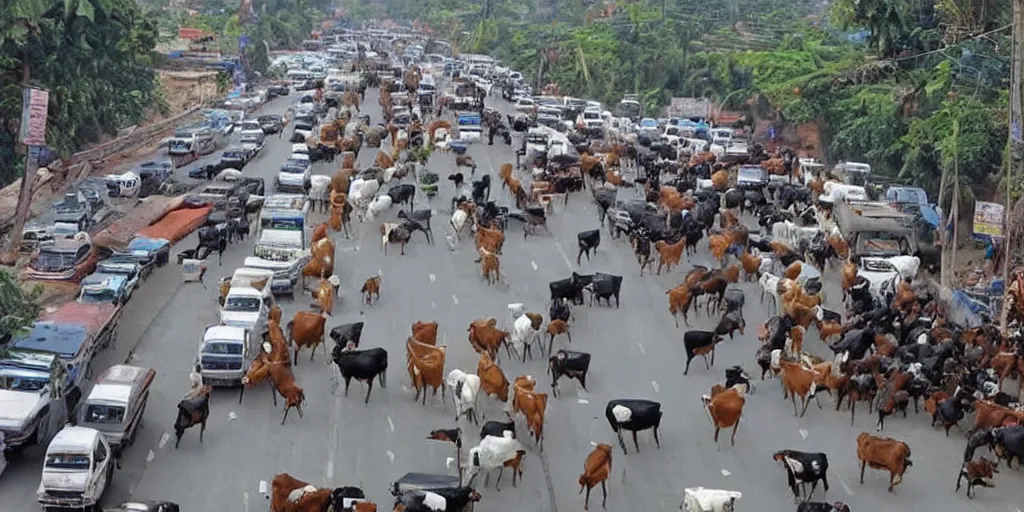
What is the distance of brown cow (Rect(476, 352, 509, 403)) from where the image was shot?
2530 centimetres

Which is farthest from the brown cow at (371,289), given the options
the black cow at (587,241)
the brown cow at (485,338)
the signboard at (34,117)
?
the signboard at (34,117)

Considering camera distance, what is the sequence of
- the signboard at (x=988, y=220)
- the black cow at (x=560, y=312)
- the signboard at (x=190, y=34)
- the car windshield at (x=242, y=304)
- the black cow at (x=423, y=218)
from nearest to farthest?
the car windshield at (x=242, y=304) → the black cow at (x=560, y=312) → the signboard at (x=988, y=220) → the black cow at (x=423, y=218) → the signboard at (x=190, y=34)

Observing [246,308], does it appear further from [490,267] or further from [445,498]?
[445,498]

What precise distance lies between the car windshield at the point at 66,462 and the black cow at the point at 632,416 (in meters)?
9.36

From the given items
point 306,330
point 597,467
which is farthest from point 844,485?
point 306,330

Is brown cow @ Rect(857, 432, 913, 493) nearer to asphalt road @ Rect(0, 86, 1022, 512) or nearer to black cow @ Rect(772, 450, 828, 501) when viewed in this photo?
asphalt road @ Rect(0, 86, 1022, 512)

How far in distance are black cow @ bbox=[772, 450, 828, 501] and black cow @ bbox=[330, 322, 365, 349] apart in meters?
10.6

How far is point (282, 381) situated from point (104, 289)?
845 cm

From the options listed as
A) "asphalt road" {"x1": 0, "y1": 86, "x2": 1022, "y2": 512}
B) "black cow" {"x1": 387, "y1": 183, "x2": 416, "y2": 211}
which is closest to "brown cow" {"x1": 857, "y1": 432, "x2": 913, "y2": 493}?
"asphalt road" {"x1": 0, "y1": 86, "x2": 1022, "y2": 512}

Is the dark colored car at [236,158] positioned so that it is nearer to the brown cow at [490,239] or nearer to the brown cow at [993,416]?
the brown cow at [490,239]

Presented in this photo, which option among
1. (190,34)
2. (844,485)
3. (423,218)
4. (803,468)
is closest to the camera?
(803,468)

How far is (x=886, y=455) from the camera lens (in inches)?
882

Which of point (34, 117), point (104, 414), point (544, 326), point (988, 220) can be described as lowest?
point (544, 326)

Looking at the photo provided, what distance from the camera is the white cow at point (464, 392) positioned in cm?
2466
